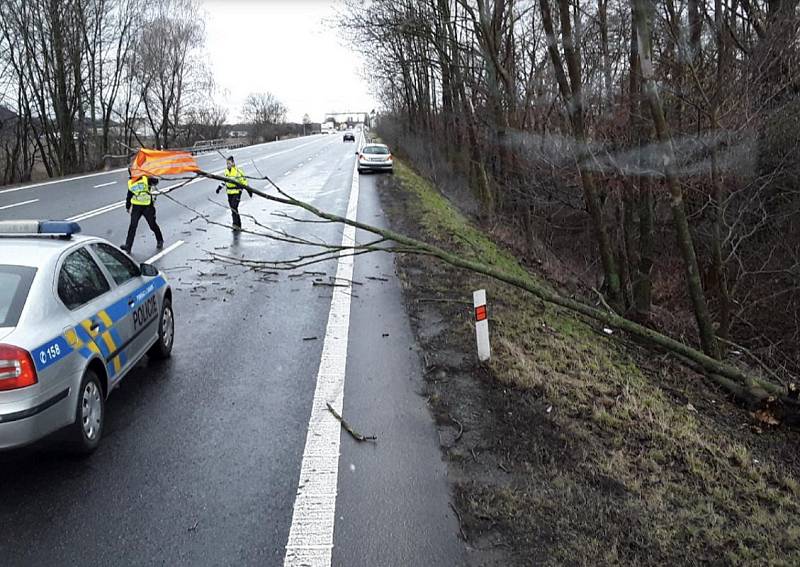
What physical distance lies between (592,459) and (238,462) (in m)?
2.39

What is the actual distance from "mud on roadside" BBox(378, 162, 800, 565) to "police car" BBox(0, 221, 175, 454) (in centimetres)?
241

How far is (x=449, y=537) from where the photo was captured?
331cm

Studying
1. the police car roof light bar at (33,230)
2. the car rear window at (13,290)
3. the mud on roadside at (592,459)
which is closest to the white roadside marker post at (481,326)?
Result: the mud on roadside at (592,459)

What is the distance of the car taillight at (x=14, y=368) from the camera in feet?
11.1

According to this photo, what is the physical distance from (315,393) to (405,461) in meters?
1.34

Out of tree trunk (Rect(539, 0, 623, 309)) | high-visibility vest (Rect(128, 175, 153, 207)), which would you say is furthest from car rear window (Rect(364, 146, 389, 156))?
high-visibility vest (Rect(128, 175, 153, 207))

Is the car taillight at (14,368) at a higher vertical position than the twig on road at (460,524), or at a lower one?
higher

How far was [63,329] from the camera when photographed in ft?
12.5

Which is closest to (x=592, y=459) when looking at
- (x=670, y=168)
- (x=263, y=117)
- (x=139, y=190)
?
(x=670, y=168)

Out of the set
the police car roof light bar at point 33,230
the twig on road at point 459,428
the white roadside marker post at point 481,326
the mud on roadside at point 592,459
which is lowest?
the mud on roadside at point 592,459

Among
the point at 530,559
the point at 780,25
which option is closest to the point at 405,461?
the point at 530,559

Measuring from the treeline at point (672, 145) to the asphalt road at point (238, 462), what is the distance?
528 cm

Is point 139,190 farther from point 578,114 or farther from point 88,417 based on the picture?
point 578,114

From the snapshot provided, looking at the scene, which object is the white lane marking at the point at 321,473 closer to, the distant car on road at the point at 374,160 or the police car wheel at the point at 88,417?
the police car wheel at the point at 88,417
